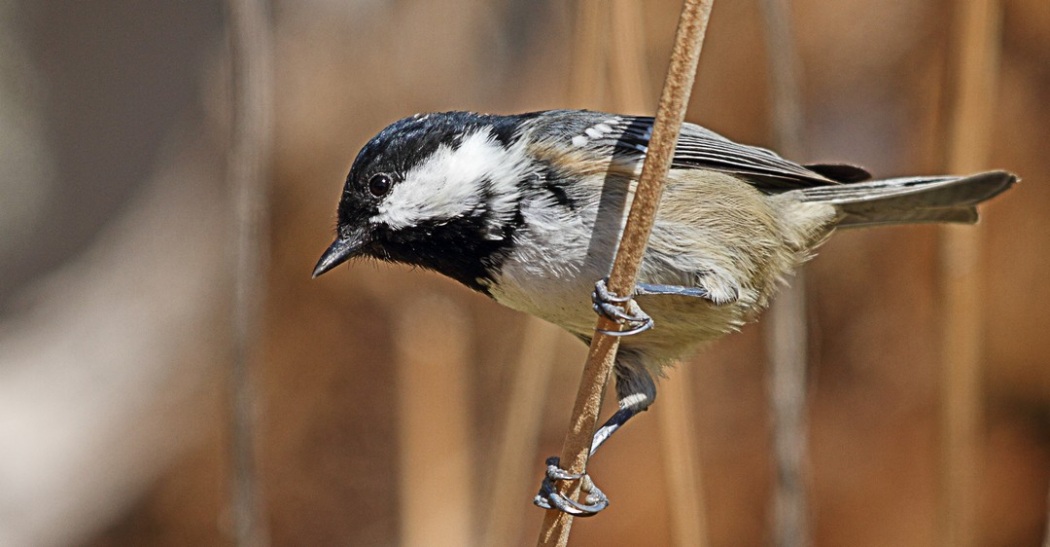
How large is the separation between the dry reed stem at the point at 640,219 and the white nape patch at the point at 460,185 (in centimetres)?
47

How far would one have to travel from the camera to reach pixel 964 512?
187cm

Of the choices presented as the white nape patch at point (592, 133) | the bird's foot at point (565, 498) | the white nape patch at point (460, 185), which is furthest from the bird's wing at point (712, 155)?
the bird's foot at point (565, 498)

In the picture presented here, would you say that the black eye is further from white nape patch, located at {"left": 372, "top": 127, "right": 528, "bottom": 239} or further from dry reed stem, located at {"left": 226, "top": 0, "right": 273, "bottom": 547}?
dry reed stem, located at {"left": 226, "top": 0, "right": 273, "bottom": 547}

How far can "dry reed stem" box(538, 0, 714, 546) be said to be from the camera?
47.3 inches

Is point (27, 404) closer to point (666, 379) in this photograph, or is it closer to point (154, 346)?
point (154, 346)

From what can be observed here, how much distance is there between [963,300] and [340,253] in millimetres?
1156

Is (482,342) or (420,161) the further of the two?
(482,342)

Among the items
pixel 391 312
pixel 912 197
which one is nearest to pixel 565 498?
pixel 912 197

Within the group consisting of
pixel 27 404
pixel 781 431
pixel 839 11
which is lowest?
A: pixel 27 404

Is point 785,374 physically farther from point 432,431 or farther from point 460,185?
point 432,431

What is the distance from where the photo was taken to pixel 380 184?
1.86 m

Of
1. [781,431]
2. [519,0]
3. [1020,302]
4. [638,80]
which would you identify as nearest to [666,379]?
[781,431]

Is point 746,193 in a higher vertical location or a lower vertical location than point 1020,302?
higher

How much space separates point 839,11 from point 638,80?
6.12 ft
